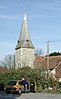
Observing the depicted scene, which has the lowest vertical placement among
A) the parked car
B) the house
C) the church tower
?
the parked car

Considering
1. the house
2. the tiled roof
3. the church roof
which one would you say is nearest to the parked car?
the house

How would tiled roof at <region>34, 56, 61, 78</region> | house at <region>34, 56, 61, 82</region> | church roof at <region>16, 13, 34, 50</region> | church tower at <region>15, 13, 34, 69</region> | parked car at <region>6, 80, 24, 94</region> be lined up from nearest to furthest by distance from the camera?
parked car at <region>6, 80, 24, 94</region> < house at <region>34, 56, 61, 82</region> < tiled roof at <region>34, 56, 61, 78</region> < church tower at <region>15, 13, 34, 69</region> < church roof at <region>16, 13, 34, 50</region>

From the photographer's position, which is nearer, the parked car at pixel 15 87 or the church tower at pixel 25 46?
the parked car at pixel 15 87

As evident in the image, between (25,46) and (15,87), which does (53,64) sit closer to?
Result: (25,46)

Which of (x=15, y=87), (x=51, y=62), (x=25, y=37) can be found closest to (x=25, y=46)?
(x=25, y=37)

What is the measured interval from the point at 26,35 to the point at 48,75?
4011cm

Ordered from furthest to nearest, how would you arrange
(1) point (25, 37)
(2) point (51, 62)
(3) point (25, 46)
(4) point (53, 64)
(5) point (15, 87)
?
(3) point (25, 46) → (1) point (25, 37) → (2) point (51, 62) → (4) point (53, 64) → (5) point (15, 87)

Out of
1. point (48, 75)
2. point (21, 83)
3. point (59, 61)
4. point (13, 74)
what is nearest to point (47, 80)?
point (48, 75)

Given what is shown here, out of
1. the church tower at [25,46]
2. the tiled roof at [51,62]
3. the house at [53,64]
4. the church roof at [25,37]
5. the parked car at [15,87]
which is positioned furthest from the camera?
the church roof at [25,37]

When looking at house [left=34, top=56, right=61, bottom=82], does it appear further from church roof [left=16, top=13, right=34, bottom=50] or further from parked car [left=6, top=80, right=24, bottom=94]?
parked car [left=6, top=80, right=24, bottom=94]

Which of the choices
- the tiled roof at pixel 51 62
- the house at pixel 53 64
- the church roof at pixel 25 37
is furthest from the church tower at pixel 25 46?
the house at pixel 53 64

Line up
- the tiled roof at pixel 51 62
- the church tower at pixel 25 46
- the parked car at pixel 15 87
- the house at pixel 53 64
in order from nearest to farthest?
the parked car at pixel 15 87, the house at pixel 53 64, the tiled roof at pixel 51 62, the church tower at pixel 25 46

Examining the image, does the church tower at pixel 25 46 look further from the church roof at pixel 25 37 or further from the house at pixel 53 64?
the house at pixel 53 64

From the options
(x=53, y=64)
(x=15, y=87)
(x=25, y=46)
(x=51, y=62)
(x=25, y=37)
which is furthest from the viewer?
(x=25, y=46)
